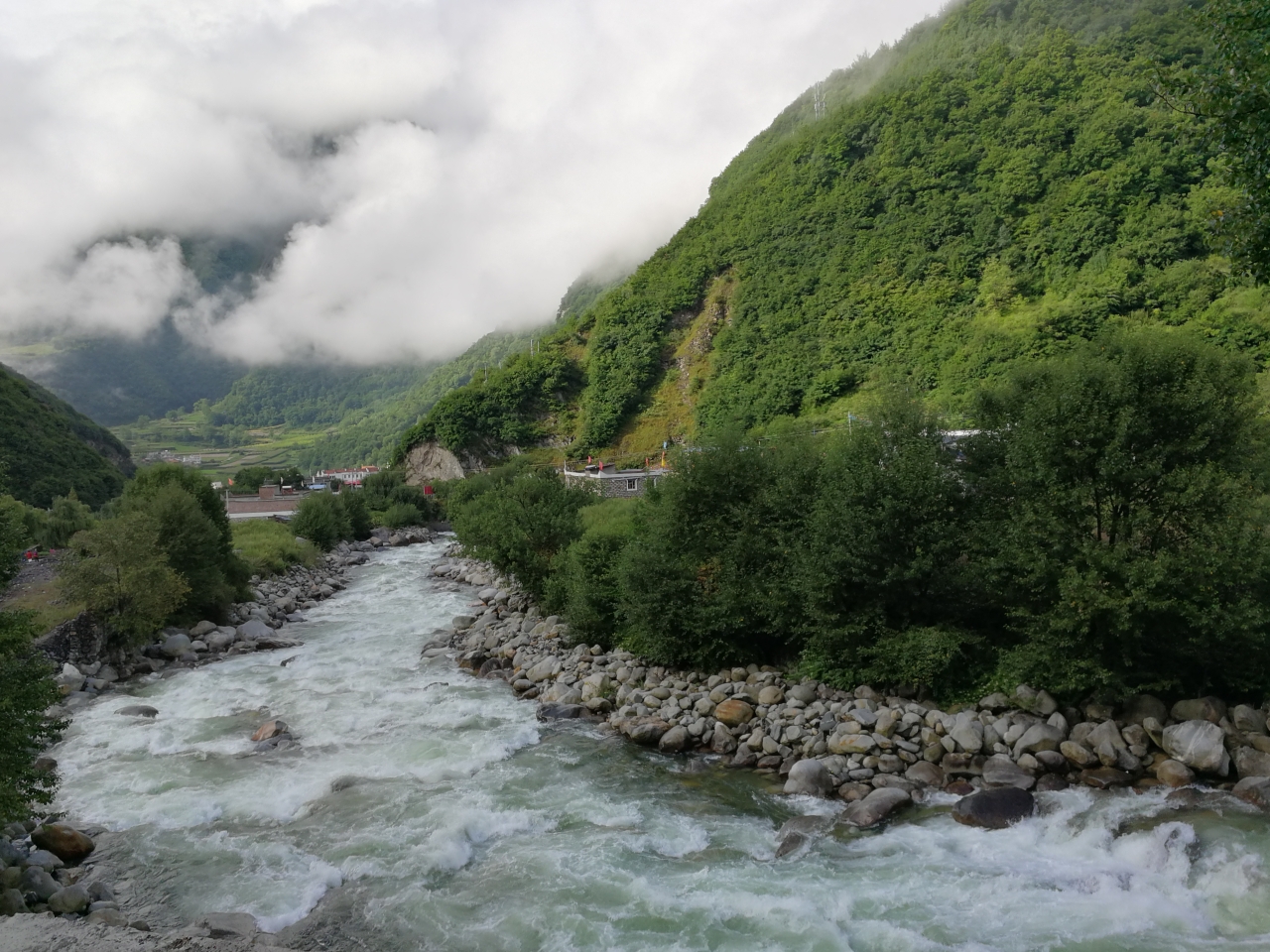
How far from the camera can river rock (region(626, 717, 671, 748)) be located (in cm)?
2030

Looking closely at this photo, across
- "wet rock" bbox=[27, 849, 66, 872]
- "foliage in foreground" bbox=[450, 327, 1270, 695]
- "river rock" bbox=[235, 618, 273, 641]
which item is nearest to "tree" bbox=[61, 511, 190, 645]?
"river rock" bbox=[235, 618, 273, 641]

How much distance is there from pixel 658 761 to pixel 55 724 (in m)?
12.9

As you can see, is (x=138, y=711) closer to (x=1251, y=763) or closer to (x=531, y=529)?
(x=531, y=529)

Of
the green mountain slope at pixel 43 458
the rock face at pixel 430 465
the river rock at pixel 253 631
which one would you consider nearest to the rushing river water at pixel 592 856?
the river rock at pixel 253 631

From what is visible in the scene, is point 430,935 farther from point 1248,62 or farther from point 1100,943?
point 1248,62

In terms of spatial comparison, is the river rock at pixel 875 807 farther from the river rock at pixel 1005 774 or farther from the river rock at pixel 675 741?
the river rock at pixel 675 741

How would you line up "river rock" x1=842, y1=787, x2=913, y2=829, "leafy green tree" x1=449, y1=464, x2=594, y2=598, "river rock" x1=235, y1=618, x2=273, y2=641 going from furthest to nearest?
"leafy green tree" x1=449, y1=464, x2=594, y2=598 < "river rock" x1=235, y1=618, x2=273, y2=641 < "river rock" x1=842, y1=787, x2=913, y2=829

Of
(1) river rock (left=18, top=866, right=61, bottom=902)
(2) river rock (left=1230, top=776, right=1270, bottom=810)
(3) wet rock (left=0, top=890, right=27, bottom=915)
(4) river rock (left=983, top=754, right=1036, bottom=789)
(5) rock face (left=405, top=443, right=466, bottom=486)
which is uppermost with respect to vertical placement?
(5) rock face (left=405, top=443, right=466, bottom=486)

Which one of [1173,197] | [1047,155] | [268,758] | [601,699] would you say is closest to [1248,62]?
[601,699]

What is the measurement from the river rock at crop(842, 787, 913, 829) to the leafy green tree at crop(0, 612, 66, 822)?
1472 centimetres

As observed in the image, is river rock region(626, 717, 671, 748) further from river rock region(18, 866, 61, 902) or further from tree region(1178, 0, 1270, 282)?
tree region(1178, 0, 1270, 282)

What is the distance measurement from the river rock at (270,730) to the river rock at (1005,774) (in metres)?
18.5

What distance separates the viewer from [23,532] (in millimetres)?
14305

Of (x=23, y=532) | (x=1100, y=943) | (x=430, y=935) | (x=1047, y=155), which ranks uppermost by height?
(x=1047, y=155)
